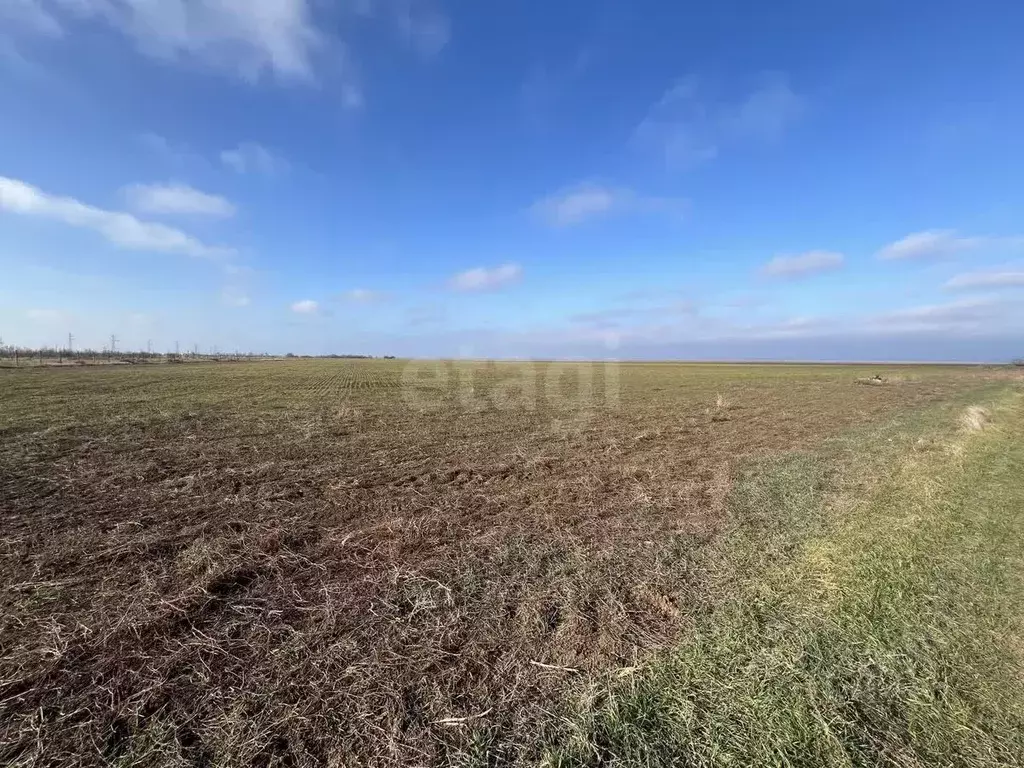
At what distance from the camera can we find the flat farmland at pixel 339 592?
2928mm

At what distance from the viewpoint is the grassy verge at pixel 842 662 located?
2.75 m

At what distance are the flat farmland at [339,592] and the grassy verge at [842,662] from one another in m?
0.22

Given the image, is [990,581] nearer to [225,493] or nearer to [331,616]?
[331,616]

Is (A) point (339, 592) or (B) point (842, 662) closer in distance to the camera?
(B) point (842, 662)

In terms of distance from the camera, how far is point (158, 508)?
718 centimetres

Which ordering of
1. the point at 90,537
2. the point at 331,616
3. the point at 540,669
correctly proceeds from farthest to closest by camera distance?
the point at 90,537 → the point at 331,616 → the point at 540,669

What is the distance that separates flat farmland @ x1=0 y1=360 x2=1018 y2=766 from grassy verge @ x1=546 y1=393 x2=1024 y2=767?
22cm

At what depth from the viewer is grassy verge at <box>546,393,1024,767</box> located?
9.04ft

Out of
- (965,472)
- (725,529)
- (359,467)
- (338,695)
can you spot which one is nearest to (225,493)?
(359,467)

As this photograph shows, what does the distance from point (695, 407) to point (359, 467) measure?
20716 millimetres

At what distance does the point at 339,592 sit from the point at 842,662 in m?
4.67

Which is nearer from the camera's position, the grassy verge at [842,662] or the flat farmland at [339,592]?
the grassy verge at [842,662]

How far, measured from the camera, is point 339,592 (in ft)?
15.4

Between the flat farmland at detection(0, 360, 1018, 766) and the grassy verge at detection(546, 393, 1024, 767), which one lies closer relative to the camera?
the grassy verge at detection(546, 393, 1024, 767)
